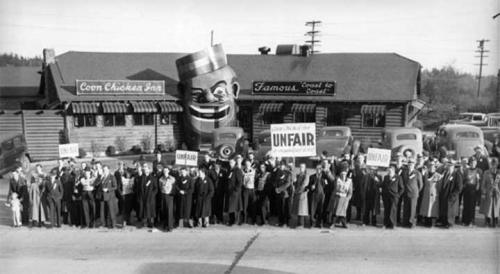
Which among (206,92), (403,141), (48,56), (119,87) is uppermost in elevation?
(48,56)

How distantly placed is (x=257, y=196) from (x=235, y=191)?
679 millimetres

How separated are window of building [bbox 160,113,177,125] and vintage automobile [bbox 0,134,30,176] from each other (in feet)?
28.7

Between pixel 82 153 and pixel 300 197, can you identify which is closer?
pixel 300 197

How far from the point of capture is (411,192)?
12.2 metres

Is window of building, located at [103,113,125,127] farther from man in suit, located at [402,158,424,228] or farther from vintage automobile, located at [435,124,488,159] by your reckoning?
man in suit, located at [402,158,424,228]

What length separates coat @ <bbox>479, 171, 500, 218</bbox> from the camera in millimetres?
11992

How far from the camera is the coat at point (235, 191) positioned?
498 inches

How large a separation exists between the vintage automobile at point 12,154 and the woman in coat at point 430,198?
14.9m

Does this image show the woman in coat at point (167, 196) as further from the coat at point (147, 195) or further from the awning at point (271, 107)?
the awning at point (271, 107)

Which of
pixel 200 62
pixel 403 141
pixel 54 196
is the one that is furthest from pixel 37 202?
pixel 403 141

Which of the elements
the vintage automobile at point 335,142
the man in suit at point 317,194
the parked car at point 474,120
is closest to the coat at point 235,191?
the man in suit at point 317,194

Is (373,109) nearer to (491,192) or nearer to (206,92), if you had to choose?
(206,92)

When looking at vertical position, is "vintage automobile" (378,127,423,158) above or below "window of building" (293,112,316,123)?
below

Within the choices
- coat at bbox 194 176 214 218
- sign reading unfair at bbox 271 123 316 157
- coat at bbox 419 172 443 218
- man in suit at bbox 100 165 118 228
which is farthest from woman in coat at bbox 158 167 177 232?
coat at bbox 419 172 443 218
